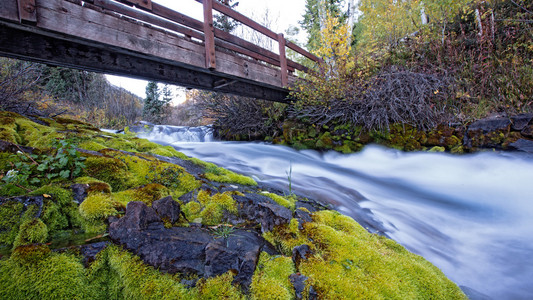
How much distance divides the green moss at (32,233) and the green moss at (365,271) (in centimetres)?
164

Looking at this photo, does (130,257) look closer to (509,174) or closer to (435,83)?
(509,174)

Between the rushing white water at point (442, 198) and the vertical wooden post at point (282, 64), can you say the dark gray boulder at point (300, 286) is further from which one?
the vertical wooden post at point (282, 64)

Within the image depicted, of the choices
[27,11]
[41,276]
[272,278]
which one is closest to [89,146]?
[27,11]

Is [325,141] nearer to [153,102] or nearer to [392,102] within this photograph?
[392,102]

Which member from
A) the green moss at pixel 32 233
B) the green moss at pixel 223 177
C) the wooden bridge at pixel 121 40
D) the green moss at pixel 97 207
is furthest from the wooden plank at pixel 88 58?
the green moss at pixel 32 233

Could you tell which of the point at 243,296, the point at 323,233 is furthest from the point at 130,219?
the point at 323,233

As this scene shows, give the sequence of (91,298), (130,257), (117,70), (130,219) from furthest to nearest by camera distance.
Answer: (117,70)
(130,219)
(130,257)
(91,298)

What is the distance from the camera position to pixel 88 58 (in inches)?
157

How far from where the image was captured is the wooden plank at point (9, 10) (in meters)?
2.71

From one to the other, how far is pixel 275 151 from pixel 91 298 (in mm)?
6511

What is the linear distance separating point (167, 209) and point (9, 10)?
3.38 metres

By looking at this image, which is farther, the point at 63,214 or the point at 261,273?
the point at 63,214

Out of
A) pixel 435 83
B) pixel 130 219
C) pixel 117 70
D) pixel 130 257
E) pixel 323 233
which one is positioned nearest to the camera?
pixel 130 257

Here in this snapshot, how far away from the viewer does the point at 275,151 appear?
755cm
